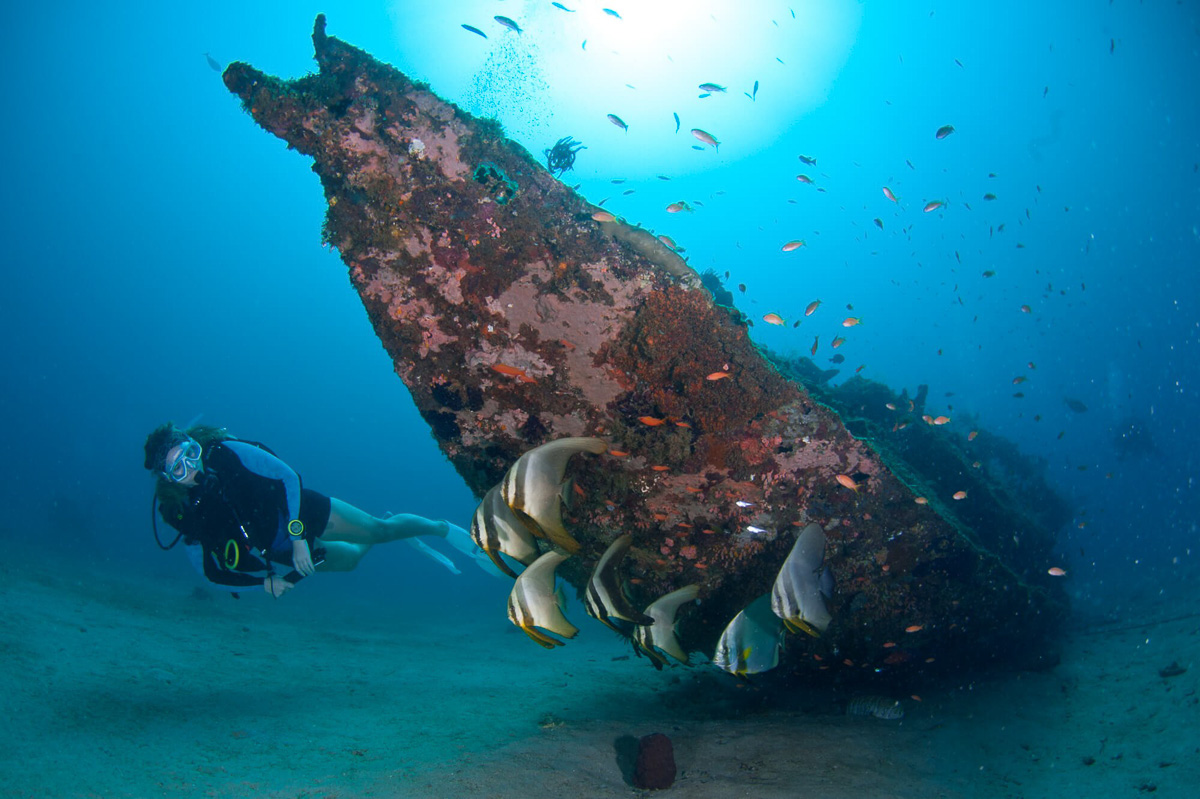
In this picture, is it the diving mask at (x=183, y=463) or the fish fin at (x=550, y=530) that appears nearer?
the fish fin at (x=550, y=530)

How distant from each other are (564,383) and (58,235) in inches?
5708

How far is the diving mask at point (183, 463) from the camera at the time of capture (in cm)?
543

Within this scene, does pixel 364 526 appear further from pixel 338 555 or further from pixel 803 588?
pixel 803 588

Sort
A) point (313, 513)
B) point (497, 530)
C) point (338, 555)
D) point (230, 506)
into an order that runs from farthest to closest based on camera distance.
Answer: point (338, 555) → point (313, 513) → point (230, 506) → point (497, 530)

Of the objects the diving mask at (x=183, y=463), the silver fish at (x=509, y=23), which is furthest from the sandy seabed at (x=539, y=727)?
the silver fish at (x=509, y=23)

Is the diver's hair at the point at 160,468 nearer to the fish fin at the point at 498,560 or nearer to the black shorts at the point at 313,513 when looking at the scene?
the black shorts at the point at 313,513

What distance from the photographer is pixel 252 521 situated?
5.55 meters

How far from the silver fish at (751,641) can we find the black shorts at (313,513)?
5287mm

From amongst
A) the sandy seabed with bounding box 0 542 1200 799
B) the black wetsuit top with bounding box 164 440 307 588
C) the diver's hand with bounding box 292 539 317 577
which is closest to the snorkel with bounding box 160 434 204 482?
the black wetsuit top with bounding box 164 440 307 588

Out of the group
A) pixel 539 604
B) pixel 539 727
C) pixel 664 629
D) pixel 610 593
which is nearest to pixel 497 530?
pixel 539 604

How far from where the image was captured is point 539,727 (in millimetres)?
4793

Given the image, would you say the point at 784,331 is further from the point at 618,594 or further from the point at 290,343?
the point at 290,343

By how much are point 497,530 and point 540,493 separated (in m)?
0.52

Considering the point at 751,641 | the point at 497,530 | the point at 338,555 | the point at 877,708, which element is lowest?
the point at 877,708
